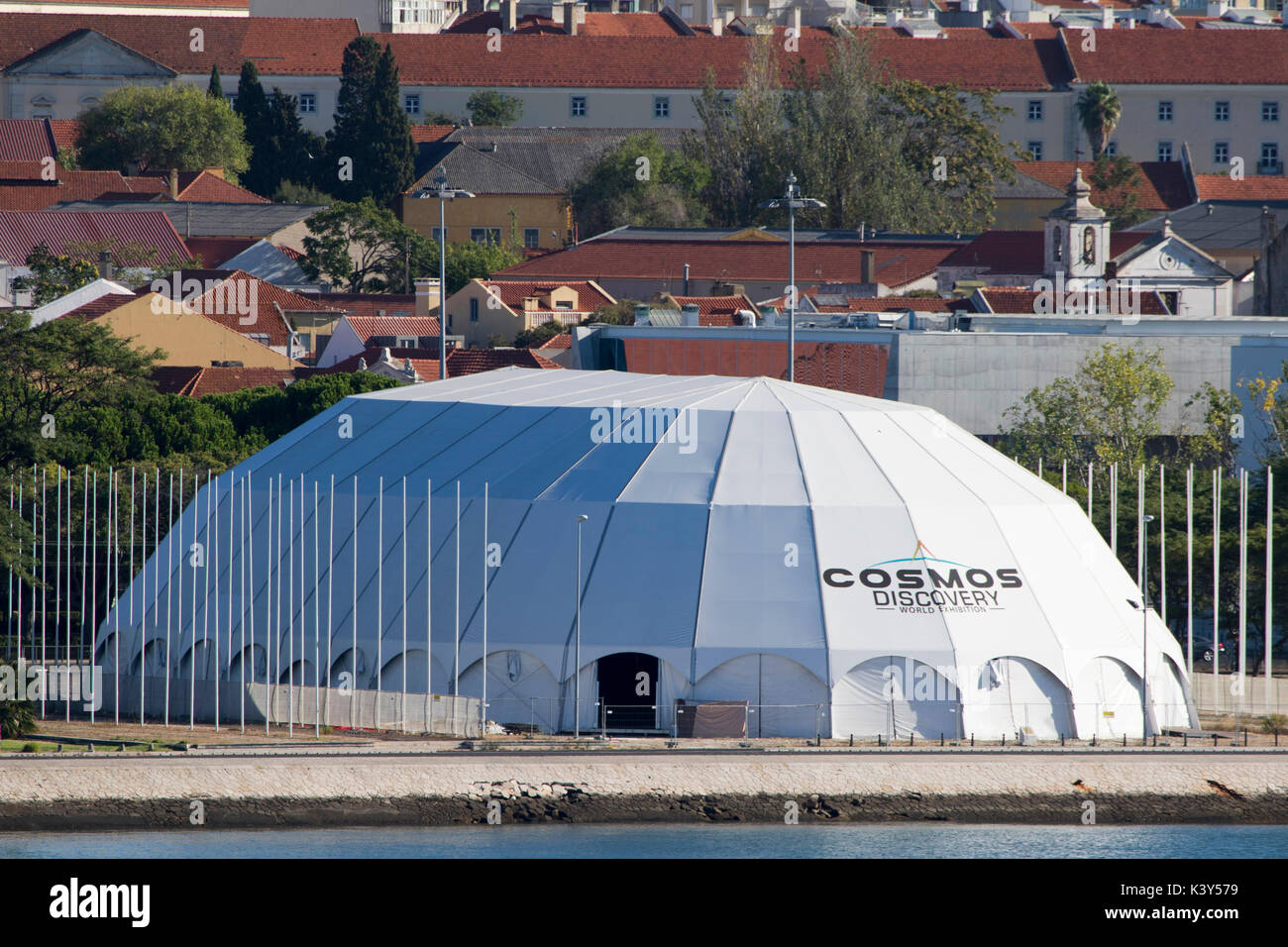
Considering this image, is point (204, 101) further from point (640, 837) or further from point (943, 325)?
point (640, 837)

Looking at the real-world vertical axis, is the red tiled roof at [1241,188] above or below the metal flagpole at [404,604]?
above

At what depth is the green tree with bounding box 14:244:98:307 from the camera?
132 metres

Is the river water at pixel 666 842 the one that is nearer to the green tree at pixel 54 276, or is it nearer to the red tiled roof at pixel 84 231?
the green tree at pixel 54 276

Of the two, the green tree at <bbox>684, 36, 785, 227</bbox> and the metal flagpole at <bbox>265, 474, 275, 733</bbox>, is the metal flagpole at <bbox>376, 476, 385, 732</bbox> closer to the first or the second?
the metal flagpole at <bbox>265, 474, 275, 733</bbox>

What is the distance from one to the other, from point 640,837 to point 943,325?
163 ft

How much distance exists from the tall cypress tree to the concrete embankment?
5642 inches

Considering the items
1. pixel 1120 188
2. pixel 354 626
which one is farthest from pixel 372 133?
pixel 354 626

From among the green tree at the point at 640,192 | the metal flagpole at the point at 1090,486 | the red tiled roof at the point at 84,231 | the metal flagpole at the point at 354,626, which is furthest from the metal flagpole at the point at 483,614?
the green tree at the point at 640,192

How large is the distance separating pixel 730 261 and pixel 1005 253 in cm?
1531

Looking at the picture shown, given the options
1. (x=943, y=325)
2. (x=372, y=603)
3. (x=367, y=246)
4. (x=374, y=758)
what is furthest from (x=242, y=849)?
(x=367, y=246)

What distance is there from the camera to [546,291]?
142500mm

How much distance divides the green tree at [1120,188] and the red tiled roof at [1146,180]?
32 cm

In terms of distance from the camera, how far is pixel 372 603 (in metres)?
63.0

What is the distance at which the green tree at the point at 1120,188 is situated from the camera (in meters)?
181
